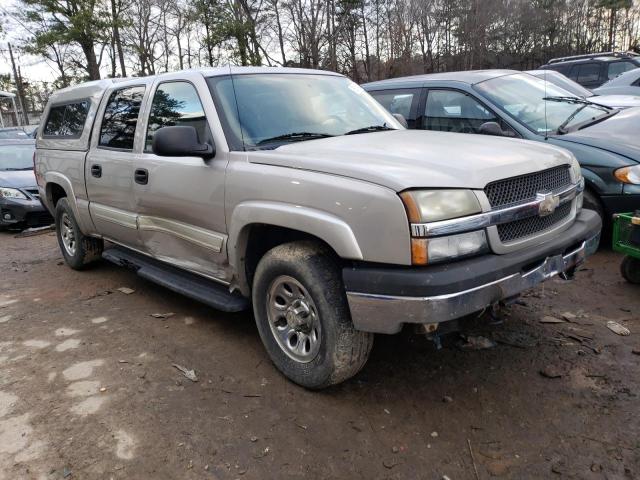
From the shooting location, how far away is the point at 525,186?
9.03ft

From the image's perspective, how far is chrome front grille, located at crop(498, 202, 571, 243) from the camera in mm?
2611

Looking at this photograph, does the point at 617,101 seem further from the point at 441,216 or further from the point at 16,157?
the point at 16,157

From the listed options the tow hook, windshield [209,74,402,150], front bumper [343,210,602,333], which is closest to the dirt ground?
the tow hook

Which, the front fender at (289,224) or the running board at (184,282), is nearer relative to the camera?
the front fender at (289,224)

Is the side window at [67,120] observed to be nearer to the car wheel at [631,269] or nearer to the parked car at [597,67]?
the car wheel at [631,269]

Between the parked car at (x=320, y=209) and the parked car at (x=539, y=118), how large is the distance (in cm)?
163

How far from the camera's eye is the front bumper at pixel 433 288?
7.63 feet

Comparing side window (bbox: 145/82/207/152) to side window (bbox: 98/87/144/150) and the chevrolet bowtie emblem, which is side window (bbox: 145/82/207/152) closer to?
side window (bbox: 98/87/144/150)

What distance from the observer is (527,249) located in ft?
8.73

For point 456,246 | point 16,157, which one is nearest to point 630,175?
point 456,246

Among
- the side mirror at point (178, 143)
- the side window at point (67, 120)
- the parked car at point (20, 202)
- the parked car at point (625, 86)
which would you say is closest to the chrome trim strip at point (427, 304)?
the side mirror at point (178, 143)

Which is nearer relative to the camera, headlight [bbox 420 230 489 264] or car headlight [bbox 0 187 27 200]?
headlight [bbox 420 230 489 264]

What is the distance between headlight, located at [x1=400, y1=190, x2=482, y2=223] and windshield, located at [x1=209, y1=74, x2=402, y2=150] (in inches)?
47.0

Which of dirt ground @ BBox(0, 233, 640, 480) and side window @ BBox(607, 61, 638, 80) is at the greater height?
side window @ BBox(607, 61, 638, 80)
